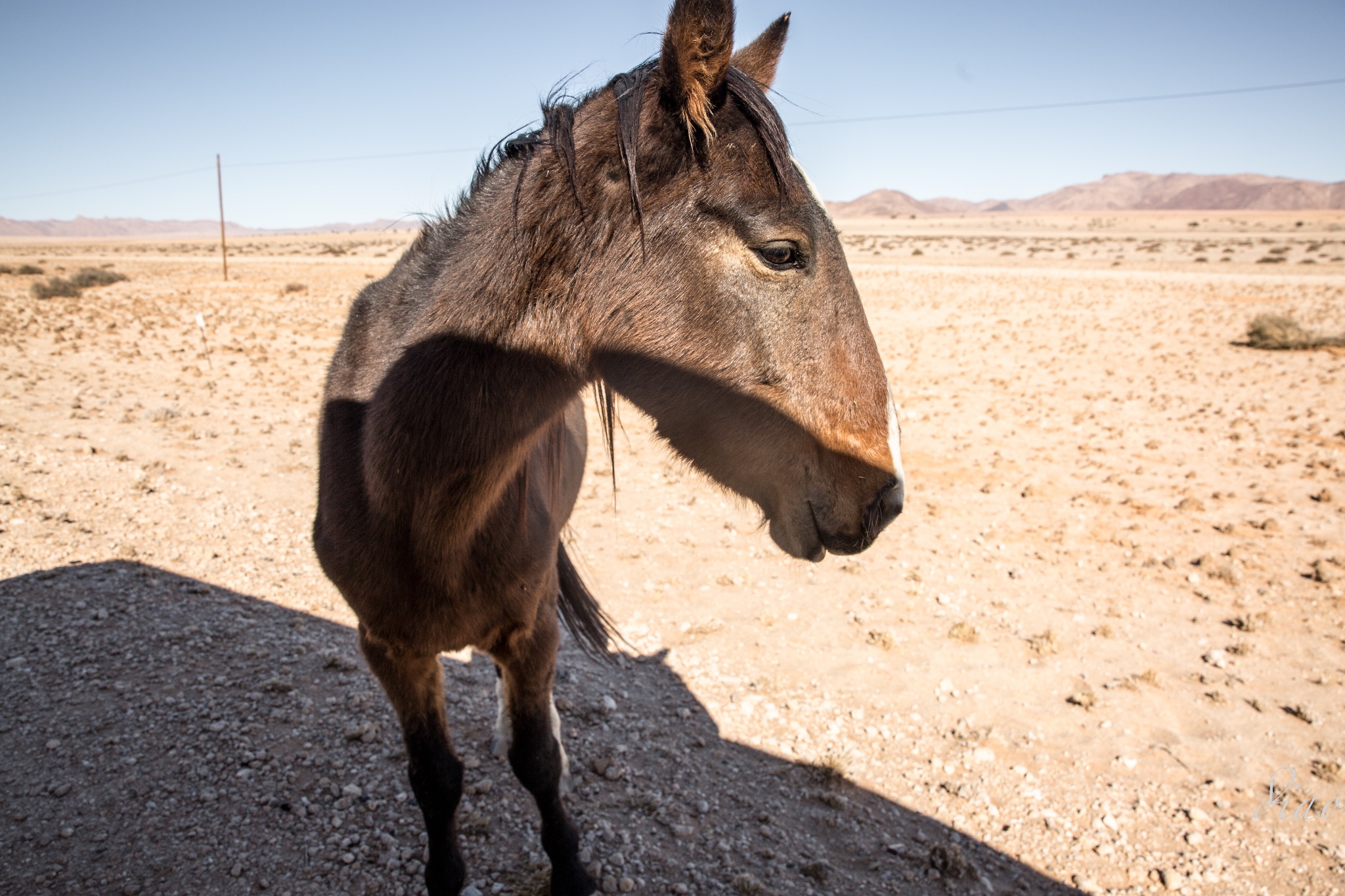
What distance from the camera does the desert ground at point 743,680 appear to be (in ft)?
9.76

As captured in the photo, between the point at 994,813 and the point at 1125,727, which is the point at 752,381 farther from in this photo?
the point at 1125,727

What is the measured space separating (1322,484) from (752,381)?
327 inches

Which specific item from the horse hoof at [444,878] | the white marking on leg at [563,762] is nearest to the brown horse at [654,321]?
the white marking on leg at [563,762]

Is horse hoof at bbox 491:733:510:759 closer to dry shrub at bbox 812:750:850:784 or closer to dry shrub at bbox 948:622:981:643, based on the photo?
dry shrub at bbox 812:750:850:784

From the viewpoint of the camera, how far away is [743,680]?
4227 mm

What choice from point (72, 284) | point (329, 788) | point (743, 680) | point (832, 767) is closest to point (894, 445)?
point (832, 767)

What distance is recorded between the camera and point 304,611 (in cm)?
452

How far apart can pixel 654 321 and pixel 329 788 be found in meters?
2.80

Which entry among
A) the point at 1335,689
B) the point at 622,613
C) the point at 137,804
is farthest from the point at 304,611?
the point at 1335,689

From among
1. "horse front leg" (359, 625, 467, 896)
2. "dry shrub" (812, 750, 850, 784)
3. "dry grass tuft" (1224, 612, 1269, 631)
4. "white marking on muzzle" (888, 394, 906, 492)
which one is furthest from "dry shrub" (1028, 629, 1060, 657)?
"horse front leg" (359, 625, 467, 896)

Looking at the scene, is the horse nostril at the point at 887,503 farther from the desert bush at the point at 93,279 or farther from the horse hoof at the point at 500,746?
the desert bush at the point at 93,279

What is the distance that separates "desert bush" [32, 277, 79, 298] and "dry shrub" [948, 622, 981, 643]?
23377mm

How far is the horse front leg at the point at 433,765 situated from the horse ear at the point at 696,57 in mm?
2036

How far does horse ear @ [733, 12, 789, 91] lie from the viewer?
6.80ft
